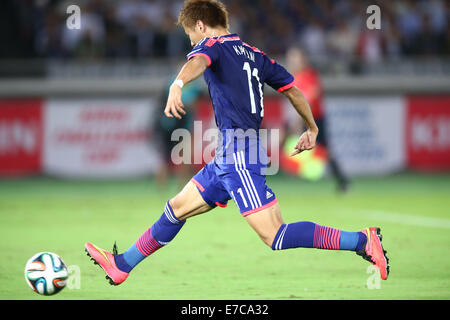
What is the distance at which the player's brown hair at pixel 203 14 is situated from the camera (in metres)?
5.76

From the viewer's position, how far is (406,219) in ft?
35.8

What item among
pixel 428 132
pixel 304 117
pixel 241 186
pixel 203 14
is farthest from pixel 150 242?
pixel 428 132

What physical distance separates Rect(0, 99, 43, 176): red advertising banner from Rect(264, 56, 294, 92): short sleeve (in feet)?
38.1

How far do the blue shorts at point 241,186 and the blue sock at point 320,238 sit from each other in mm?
296

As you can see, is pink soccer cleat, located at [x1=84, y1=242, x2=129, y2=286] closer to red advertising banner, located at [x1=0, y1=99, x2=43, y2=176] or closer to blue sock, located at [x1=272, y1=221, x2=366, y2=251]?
blue sock, located at [x1=272, y1=221, x2=366, y2=251]

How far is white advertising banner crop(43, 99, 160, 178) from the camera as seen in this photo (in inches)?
661

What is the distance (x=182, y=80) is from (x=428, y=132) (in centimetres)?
1315

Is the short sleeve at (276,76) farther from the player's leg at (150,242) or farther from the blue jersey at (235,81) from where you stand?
Result: the player's leg at (150,242)

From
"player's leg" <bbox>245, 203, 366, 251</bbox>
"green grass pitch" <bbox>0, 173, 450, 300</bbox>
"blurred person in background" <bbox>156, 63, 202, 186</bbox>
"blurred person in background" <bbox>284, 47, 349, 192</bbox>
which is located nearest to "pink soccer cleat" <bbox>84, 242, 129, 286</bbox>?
"green grass pitch" <bbox>0, 173, 450, 300</bbox>

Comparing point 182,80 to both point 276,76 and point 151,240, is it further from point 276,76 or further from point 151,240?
point 151,240

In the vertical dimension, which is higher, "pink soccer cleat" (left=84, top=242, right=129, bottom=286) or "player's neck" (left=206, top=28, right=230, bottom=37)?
"player's neck" (left=206, top=28, right=230, bottom=37)

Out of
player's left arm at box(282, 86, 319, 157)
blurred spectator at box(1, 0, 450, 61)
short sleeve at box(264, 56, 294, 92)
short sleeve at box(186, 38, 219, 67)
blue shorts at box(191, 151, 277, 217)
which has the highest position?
blurred spectator at box(1, 0, 450, 61)

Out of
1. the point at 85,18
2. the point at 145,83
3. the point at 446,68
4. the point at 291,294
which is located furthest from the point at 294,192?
the point at 291,294

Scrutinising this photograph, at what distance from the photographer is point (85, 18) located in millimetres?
18531
